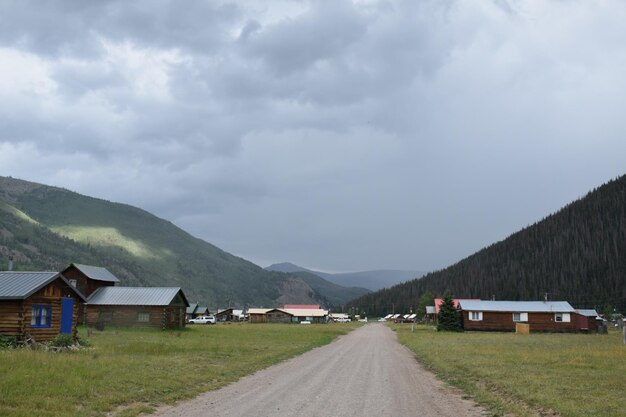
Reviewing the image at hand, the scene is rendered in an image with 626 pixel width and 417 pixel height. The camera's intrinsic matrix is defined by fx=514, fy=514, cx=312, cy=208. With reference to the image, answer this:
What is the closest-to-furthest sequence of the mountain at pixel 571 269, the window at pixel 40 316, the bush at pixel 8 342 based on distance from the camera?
the bush at pixel 8 342, the window at pixel 40 316, the mountain at pixel 571 269

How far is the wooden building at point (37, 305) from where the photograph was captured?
30891mm

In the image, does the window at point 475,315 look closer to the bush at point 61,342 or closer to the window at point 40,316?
the window at point 40,316

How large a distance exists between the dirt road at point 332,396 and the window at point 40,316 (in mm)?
17116

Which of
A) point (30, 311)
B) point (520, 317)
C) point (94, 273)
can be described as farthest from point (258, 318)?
point (30, 311)

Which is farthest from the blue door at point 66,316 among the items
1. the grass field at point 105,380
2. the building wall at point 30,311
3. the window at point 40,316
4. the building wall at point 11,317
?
the grass field at point 105,380

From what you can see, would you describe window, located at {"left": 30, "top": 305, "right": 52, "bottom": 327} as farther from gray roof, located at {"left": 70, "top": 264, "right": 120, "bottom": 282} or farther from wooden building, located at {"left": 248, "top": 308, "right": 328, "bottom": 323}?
wooden building, located at {"left": 248, "top": 308, "right": 328, "bottom": 323}

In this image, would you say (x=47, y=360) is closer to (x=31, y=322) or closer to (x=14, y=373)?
(x=14, y=373)

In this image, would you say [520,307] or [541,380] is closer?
[541,380]

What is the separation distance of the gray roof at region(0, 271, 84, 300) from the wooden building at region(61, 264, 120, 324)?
32.0 m

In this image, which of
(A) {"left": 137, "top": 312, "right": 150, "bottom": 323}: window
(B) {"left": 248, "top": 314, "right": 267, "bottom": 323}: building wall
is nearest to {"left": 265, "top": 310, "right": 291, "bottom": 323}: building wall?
(B) {"left": 248, "top": 314, "right": 267, "bottom": 323}: building wall

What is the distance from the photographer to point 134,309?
64938 millimetres

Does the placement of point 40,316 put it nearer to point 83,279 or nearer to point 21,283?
point 21,283

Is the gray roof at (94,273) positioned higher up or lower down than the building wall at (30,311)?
higher up

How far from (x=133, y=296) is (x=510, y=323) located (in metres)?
56.2
